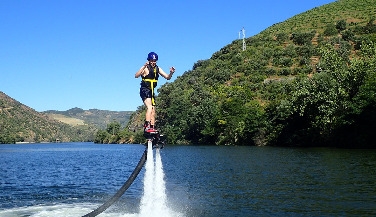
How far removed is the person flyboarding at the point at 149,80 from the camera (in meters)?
12.0

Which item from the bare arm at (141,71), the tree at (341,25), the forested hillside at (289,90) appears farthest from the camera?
the tree at (341,25)

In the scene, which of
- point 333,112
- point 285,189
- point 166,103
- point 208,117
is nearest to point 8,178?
point 285,189

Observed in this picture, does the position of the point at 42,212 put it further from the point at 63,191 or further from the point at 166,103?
the point at 166,103

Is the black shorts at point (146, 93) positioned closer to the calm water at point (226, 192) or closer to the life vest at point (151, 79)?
the life vest at point (151, 79)

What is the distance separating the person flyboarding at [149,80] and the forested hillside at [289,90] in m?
61.8

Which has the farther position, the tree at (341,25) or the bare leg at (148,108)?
the tree at (341,25)

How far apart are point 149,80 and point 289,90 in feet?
292

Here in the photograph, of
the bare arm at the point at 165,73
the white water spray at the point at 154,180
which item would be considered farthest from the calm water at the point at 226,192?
the bare arm at the point at 165,73

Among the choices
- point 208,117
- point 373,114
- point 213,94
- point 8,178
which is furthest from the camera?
point 213,94

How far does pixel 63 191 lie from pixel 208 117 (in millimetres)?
90792

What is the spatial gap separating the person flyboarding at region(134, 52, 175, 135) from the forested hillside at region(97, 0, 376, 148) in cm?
6180

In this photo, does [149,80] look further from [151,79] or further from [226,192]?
[226,192]

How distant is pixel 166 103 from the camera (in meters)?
151

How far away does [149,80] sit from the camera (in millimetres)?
12078
